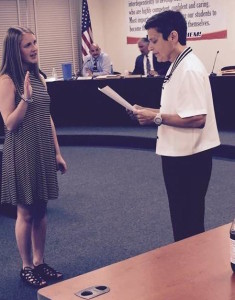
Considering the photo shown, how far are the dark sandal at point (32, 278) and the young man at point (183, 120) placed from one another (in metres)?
0.98

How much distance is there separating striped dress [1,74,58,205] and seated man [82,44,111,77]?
18.3 ft

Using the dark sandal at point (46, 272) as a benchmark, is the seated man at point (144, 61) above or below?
above

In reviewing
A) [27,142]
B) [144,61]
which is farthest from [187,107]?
[144,61]

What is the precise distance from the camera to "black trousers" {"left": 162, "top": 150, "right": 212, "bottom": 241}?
2.57m

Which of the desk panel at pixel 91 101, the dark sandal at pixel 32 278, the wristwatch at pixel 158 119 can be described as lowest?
the dark sandal at pixel 32 278

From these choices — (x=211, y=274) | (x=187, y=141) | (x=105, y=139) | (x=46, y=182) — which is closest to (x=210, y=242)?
(x=211, y=274)

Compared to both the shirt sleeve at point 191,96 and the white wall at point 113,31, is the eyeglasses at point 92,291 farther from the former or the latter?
the white wall at point 113,31

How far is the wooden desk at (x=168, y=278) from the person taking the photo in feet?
4.57

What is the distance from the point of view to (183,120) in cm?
248

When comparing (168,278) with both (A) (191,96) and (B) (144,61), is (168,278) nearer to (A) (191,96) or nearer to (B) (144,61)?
(A) (191,96)

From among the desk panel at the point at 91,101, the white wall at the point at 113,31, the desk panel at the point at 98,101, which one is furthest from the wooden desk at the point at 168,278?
the white wall at the point at 113,31

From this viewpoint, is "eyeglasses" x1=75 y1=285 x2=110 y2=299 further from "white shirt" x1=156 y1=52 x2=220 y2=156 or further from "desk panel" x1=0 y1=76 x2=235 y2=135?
"desk panel" x1=0 y1=76 x2=235 y2=135

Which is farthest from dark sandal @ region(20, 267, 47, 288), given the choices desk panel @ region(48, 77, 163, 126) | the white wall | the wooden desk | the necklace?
the white wall

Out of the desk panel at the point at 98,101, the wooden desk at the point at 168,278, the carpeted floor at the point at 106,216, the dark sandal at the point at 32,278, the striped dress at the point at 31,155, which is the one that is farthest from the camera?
the desk panel at the point at 98,101
